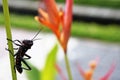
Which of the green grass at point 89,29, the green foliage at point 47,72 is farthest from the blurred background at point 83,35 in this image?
the green foliage at point 47,72

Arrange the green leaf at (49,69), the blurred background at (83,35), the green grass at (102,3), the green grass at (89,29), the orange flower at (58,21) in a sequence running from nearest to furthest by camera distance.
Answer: the orange flower at (58,21) < the green leaf at (49,69) < the blurred background at (83,35) < the green grass at (89,29) < the green grass at (102,3)

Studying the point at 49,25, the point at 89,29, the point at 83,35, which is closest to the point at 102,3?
the point at 89,29

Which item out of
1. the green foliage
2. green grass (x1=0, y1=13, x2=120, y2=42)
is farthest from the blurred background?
the green foliage

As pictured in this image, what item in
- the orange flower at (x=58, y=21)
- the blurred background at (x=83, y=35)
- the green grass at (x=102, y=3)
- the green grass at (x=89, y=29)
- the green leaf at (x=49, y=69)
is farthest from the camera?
the green grass at (x=102, y=3)

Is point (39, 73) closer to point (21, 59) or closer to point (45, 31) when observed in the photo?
point (21, 59)

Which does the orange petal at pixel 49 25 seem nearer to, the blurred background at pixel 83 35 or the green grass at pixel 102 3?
the blurred background at pixel 83 35

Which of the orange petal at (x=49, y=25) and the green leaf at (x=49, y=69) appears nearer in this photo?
the orange petal at (x=49, y=25)

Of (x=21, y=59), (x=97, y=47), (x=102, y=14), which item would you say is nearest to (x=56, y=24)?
(x=21, y=59)

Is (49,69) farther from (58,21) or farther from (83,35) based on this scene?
(83,35)
